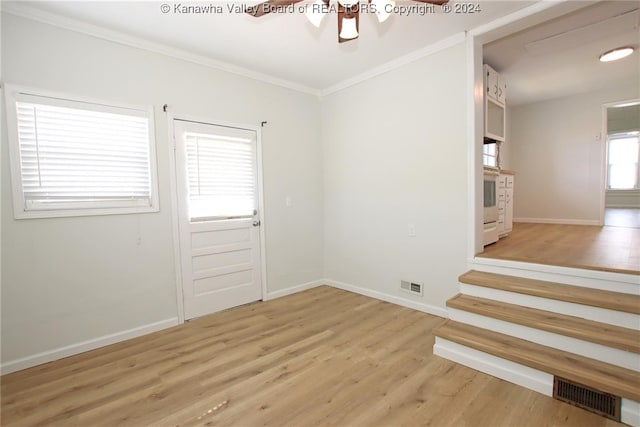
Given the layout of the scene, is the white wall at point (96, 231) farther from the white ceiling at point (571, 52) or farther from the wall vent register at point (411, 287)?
the white ceiling at point (571, 52)

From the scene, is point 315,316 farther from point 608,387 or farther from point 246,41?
point 246,41

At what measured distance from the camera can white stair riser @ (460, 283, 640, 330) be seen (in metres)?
1.93

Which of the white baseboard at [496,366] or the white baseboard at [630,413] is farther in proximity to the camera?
the white baseboard at [496,366]

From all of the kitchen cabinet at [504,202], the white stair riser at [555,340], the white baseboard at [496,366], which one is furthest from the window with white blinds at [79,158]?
the kitchen cabinet at [504,202]

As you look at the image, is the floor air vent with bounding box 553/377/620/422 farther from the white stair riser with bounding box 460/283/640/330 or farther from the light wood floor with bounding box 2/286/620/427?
the white stair riser with bounding box 460/283/640/330

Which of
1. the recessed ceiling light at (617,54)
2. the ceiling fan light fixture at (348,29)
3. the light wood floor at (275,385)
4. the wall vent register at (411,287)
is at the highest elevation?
the recessed ceiling light at (617,54)

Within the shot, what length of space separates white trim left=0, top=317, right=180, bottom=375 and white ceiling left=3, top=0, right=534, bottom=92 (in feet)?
8.70

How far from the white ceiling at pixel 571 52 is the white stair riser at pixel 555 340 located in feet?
9.09

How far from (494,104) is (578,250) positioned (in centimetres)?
198

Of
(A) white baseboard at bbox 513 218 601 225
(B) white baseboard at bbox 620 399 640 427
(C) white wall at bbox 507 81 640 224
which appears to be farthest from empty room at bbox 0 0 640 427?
(C) white wall at bbox 507 81 640 224

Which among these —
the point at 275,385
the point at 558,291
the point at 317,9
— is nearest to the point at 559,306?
the point at 558,291

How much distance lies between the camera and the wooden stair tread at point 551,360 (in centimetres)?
167

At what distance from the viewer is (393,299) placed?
352 cm

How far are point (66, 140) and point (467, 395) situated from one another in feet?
11.7
